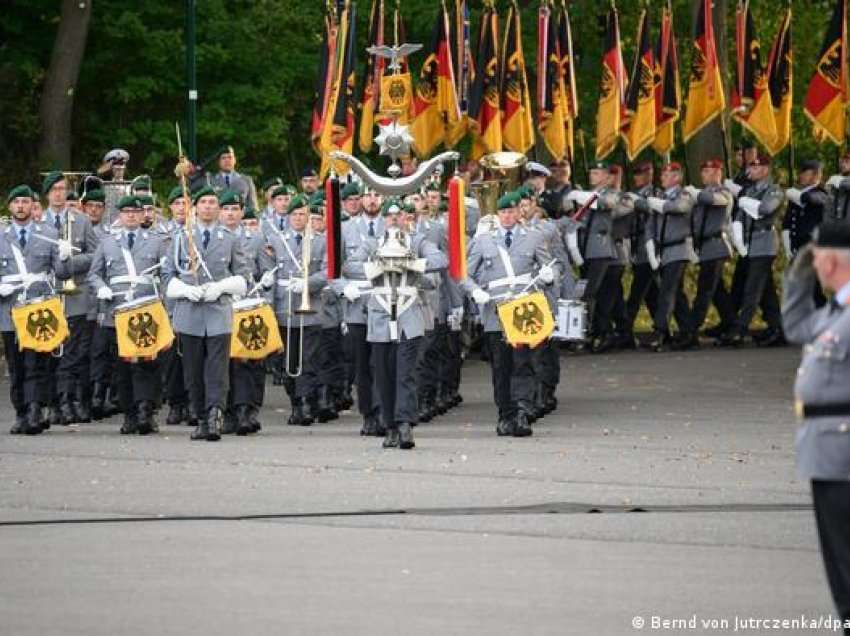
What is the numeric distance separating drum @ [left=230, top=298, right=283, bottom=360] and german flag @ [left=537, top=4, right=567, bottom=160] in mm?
9203

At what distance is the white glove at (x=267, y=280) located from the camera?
21.0 metres

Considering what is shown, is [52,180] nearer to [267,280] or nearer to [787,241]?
[267,280]

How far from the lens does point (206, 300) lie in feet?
64.2

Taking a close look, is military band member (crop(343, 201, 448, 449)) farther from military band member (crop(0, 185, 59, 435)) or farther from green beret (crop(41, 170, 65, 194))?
green beret (crop(41, 170, 65, 194))

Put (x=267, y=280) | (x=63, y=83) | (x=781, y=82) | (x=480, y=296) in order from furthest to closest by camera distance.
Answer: (x=63, y=83), (x=781, y=82), (x=267, y=280), (x=480, y=296)

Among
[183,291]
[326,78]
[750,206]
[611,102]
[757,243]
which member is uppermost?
[326,78]

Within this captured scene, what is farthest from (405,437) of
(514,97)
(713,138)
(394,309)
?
(713,138)

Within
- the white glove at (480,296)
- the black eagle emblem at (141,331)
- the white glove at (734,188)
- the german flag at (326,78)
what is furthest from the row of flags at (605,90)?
the black eagle emblem at (141,331)

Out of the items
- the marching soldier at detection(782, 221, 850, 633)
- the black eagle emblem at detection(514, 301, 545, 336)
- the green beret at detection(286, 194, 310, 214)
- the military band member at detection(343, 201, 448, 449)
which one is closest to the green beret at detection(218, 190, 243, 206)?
the green beret at detection(286, 194, 310, 214)

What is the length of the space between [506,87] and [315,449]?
443 inches

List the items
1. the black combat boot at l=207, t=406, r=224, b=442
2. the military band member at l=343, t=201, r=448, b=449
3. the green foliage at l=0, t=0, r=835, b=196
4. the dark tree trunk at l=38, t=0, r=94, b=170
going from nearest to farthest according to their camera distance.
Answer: the military band member at l=343, t=201, r=448, b=449, the black combat boot at l=207, t=406, r=224, b=442, the dark tree trunk at l=38, t=0, r=94, b=170, the green foliage at l=0, t=0, r=835, b=196

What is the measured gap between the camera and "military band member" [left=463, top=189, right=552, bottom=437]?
1978cm

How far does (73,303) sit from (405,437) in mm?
4276

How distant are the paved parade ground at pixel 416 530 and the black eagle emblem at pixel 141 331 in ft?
2.38
